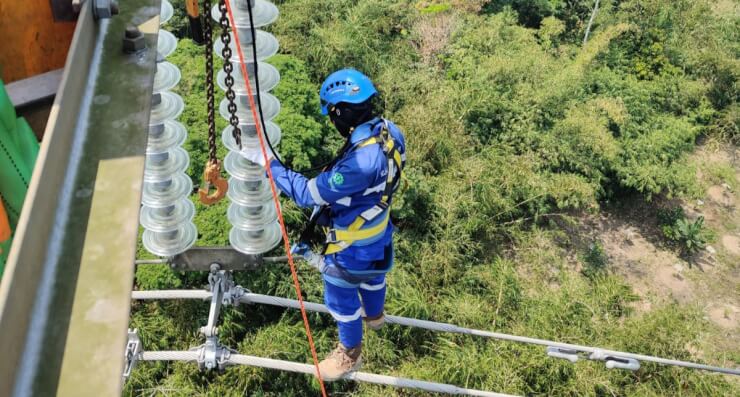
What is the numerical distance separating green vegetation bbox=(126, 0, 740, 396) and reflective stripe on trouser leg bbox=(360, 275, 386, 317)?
182 centimetres

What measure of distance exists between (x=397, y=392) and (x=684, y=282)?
4698mm

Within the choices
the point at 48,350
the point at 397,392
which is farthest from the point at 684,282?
the point at 48,350

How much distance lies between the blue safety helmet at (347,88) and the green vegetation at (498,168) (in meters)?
3.57

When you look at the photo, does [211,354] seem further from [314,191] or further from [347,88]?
[347,88]

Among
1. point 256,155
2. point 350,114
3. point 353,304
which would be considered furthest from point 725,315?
point 256,155

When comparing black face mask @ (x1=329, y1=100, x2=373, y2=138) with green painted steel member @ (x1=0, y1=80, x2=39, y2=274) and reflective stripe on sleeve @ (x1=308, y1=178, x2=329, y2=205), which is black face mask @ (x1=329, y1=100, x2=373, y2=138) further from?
green painted steel member @ (x1=0, y1=80, x2=39, y2=274)

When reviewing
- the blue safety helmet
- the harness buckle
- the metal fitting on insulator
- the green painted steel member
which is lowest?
the harness buckle

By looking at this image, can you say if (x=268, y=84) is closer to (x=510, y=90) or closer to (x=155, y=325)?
(x=155, y=325)

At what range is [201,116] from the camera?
8805 millimetres

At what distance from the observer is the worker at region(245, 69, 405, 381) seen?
4340 mm

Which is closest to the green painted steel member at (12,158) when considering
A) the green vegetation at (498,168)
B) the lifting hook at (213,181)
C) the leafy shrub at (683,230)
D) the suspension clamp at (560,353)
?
the lifting hook at (213,181)

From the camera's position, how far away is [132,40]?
10.4 feet

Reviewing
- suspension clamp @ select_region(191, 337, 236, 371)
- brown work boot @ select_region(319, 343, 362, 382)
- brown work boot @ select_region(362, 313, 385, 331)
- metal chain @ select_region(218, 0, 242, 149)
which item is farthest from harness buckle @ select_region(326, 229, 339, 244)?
suspension clamp @ select_region(191, 337, 236, 371)

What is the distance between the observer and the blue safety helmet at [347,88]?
433cm
